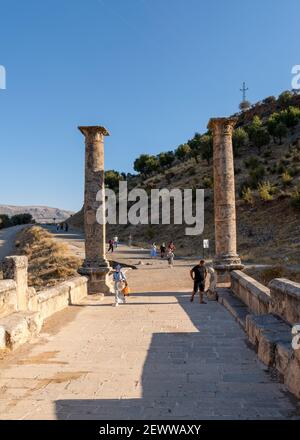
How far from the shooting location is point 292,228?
35844 mm

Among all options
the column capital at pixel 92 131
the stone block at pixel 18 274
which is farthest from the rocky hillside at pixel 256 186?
A: the stone block at pixel 18 274

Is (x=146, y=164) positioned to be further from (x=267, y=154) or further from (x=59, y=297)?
(x=59, y=297)

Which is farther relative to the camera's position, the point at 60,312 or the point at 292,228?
the point at 292,228

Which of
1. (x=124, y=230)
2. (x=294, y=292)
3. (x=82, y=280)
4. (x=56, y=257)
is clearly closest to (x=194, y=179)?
(x=124, y=230)

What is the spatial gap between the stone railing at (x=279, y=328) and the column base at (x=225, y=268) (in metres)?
5.20

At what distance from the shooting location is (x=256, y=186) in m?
47.2

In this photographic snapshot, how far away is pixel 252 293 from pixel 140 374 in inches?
205

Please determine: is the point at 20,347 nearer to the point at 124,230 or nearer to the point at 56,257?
the point at 56,257

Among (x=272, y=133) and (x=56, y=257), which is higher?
(x=272, y=133)

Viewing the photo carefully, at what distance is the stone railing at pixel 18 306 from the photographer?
7276 mm

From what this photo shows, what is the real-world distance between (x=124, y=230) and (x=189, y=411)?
172ft

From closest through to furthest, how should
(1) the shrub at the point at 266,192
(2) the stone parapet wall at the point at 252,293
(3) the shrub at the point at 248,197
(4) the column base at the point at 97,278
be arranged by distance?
(2) the stone parapet wall at the point at 252,293 → (4) the column base at the point at 97,278 → (1) the shrub at the point at 266,192 → (3) the shrub at the point at 248,197

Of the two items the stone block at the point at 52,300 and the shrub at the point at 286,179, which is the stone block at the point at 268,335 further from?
the shrub at the point at 286,179

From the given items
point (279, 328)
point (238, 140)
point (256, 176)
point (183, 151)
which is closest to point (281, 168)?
point (256, 176)
